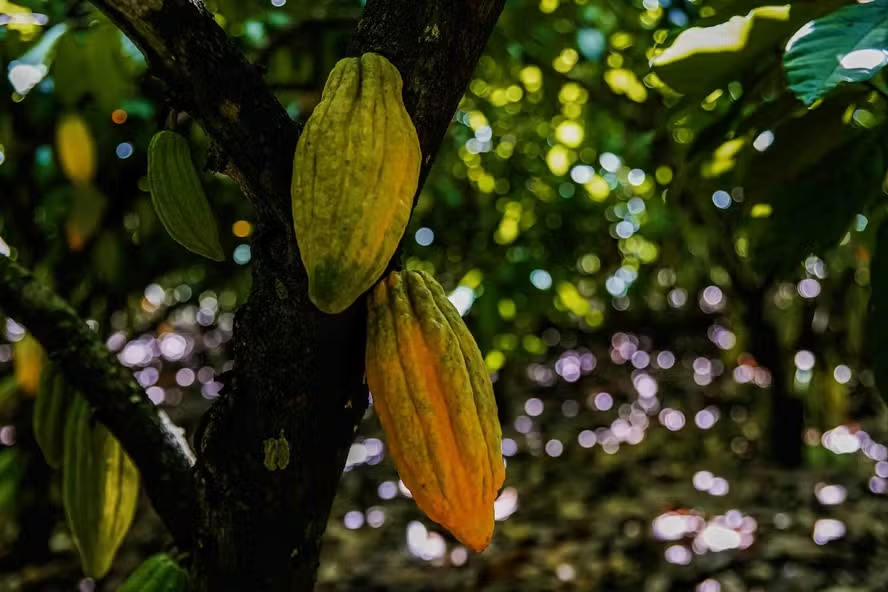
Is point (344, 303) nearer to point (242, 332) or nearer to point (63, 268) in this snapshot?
point (242, 332)

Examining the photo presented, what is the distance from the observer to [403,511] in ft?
9.80

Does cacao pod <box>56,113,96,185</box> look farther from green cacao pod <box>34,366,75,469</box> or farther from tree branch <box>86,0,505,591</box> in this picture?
tree branch <box>86,0,505,591</box>

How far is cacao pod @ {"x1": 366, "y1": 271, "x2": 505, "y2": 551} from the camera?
70 centimetres

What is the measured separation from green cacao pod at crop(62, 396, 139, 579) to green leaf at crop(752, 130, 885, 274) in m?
0.81

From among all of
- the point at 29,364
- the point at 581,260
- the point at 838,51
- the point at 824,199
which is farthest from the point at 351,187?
the point at 581,260

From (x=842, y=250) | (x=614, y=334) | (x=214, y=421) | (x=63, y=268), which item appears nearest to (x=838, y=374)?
(x=842, y=250)

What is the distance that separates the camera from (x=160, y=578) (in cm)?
86

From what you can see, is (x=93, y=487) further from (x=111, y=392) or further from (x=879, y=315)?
(x=879, y=315)

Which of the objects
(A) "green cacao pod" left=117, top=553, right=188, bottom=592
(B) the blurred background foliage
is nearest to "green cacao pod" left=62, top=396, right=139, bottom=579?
(A) "green cacao pod" left=117, top=553, right=188, bottom=592

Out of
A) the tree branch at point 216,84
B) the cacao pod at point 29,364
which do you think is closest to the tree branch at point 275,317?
the tree branch at point 216,84

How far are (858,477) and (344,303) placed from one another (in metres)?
2.81

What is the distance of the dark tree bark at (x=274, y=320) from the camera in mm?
682

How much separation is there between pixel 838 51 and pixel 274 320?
471 millimetres

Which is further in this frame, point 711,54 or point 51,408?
point 51,408
